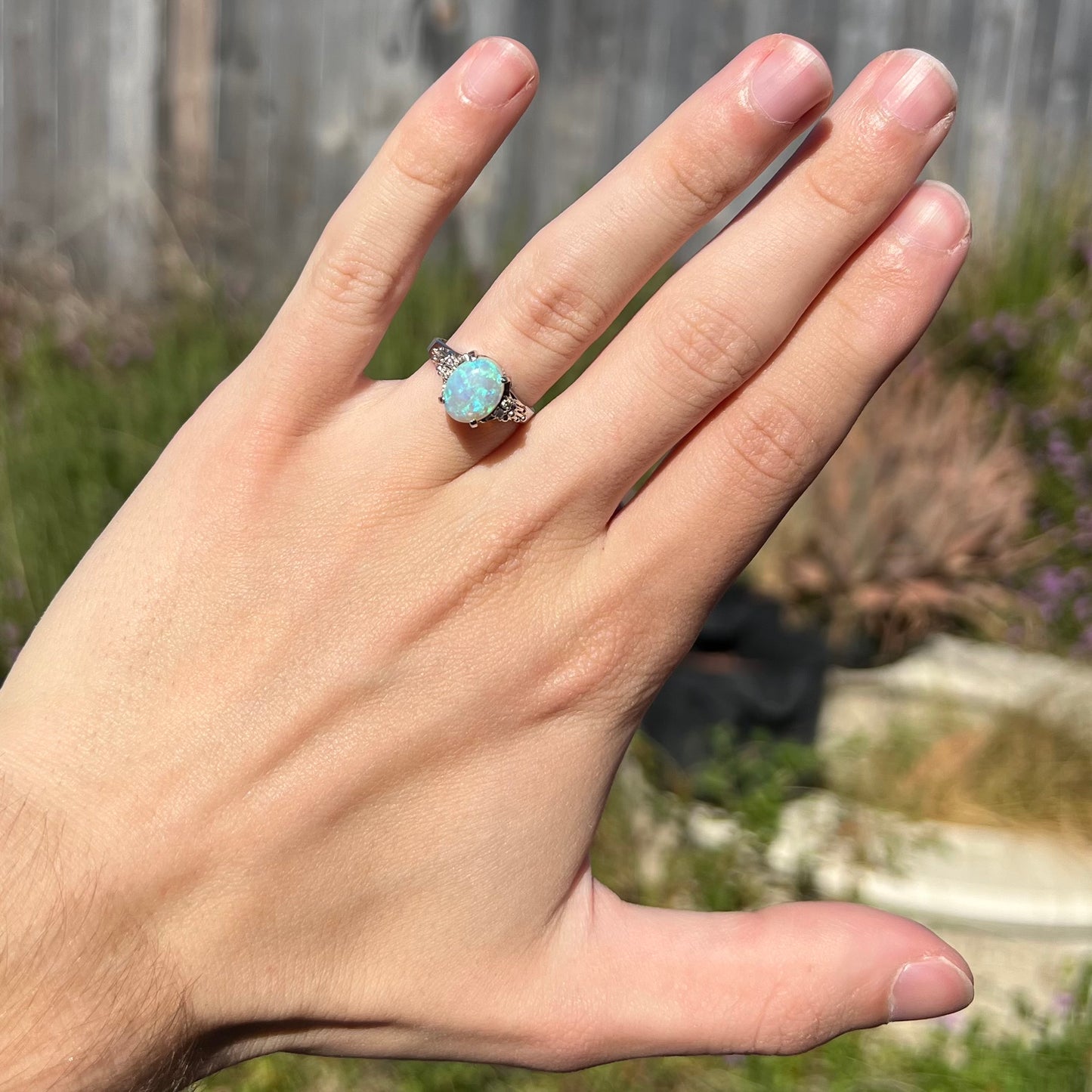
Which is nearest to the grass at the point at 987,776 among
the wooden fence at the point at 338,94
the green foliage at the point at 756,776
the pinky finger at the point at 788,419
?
the green foliage at the point at 756,776

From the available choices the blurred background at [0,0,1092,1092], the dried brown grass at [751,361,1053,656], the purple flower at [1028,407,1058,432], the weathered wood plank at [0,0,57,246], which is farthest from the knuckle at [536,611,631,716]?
the weathered wood plank at [0,0,57,246]

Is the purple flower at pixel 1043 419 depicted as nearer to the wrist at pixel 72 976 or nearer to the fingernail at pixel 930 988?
the fingernail at pixel 930 988

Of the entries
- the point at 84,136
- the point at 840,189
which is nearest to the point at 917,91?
the point at 840,189

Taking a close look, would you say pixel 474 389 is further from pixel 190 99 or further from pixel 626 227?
pixel 190 99

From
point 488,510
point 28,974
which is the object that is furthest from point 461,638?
point 28,974

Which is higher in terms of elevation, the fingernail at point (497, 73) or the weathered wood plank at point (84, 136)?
the fingernail at point (497, 73)

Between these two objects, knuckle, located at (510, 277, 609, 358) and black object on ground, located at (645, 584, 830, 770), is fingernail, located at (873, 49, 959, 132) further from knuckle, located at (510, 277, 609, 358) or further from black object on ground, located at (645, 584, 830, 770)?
black object on ground, located at (645, 584, 830, 770)
